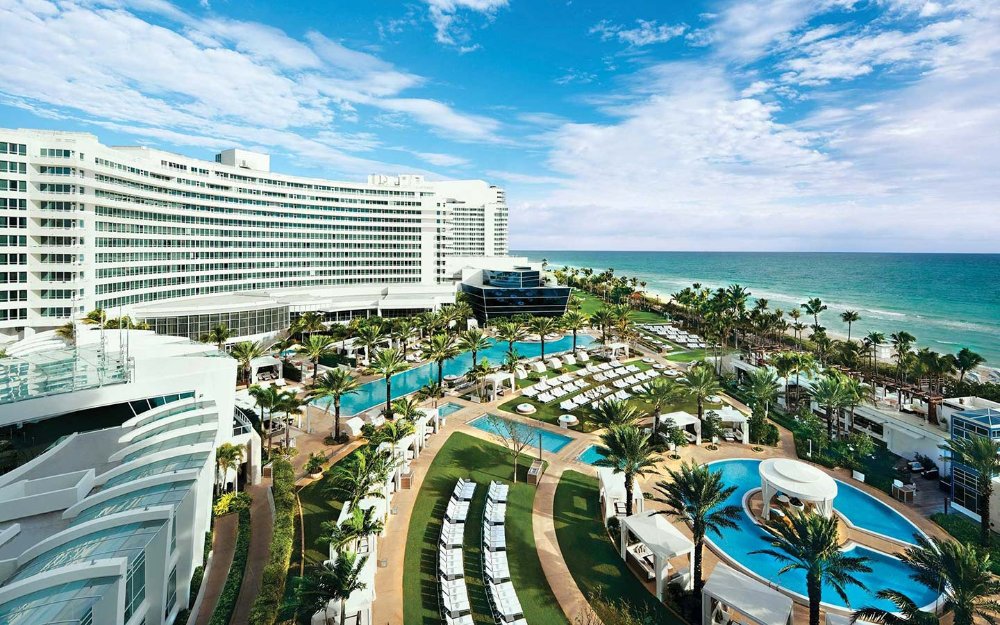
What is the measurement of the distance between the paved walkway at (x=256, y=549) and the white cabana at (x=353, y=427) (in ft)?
23.7

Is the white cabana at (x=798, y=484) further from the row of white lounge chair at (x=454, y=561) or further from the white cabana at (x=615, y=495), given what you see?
the row of white lounge chair at (x=454, y=561)

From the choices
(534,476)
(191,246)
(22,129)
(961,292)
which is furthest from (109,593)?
(961,292)

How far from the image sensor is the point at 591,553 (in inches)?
891

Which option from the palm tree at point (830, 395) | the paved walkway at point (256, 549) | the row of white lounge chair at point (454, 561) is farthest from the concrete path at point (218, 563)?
the palm tree at point (830, 395)

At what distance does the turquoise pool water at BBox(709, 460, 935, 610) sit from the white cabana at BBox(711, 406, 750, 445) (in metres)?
6.47

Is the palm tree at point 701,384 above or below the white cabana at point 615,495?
above

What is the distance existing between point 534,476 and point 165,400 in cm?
2154

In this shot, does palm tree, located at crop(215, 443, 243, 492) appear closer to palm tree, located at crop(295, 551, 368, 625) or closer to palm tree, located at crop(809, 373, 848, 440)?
palm tree, located at crop(295, 551, 368, 625)

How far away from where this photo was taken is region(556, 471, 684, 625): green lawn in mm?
19844

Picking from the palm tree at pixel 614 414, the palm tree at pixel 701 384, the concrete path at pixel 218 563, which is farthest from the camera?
the palm tree at pixel 701 384

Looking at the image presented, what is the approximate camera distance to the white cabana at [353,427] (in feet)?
115

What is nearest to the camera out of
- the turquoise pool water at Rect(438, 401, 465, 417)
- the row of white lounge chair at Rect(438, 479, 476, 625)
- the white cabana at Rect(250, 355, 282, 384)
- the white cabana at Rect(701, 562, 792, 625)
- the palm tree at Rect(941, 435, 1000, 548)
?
the white cabana at Rect(701, 562, 792, 625)

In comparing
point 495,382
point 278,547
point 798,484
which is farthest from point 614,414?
point 278,547

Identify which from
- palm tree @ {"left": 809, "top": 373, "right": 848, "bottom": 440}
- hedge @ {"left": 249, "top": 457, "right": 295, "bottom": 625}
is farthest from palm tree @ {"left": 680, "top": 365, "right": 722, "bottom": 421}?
hedge @ {"left": 249, "top": 457, "right": 295, "bottom": 625}
